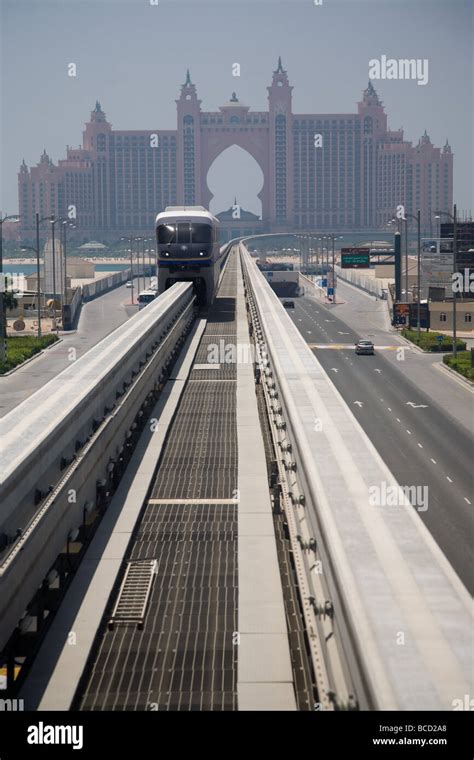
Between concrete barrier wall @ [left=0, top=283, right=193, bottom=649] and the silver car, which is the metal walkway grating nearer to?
concrete barrier wall @ [left=0, top=283, right=193, bottom=649]

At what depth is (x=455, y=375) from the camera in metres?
59.7

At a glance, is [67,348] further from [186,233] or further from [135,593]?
[135,593]

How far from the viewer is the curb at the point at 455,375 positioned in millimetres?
56747

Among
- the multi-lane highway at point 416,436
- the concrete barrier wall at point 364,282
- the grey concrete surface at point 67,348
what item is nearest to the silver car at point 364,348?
the multi-lane highway at point 416,436

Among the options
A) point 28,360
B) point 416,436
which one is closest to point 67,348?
point 28,360

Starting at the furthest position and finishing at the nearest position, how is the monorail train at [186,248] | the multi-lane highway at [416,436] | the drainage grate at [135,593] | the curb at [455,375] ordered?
1. the curb at [455,375]
2. the monorail train at [186,248]
3. the multi-lane highway at [416,436]
4. the drainage grate at [135,593]

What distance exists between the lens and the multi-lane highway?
95.9ft

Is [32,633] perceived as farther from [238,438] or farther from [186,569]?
[238,438]

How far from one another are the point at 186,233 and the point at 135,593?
128 feet

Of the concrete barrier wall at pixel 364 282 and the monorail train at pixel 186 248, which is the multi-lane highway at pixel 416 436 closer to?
the monorail train at pixel 186 248

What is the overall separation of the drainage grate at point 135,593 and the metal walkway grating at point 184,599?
109 millimetres

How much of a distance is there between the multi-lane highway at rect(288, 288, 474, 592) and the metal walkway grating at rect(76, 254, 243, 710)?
646 centimetres
